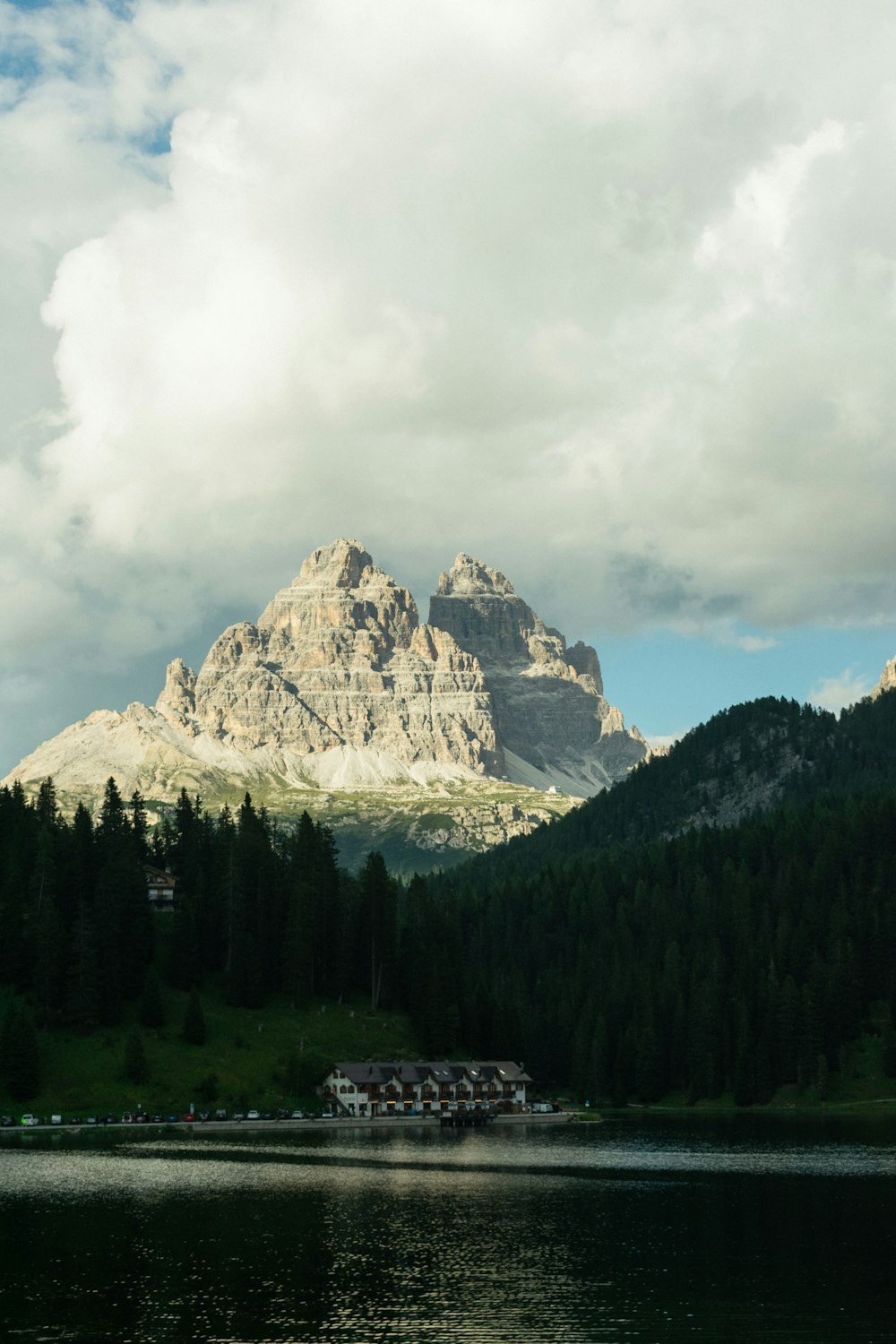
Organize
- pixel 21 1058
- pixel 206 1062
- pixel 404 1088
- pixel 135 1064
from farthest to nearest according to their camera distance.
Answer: pixel 404 1088
pixel 206 1062
pixel 135 1064
pixel 21 1058

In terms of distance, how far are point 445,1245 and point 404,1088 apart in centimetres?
10344

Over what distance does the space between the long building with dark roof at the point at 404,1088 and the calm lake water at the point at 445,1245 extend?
1444 inches

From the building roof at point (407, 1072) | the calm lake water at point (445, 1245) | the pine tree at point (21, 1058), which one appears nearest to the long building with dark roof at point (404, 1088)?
the building roof at point (407, 1072)

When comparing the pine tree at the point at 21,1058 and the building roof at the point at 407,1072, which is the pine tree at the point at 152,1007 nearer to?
the pine tree at the point at 21,1058

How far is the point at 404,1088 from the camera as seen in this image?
191 metres

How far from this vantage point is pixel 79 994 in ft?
586

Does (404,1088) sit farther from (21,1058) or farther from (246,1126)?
(21,1058)

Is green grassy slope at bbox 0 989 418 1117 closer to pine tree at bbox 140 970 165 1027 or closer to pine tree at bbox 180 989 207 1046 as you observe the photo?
pine tree at bbox 180 989 207 1046

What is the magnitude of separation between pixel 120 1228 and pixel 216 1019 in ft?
304

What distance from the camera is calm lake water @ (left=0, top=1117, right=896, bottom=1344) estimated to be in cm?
6906

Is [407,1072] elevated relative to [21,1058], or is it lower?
lower

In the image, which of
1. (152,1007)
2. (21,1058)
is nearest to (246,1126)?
(152,1007)

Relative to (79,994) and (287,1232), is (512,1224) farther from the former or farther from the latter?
(79,994)

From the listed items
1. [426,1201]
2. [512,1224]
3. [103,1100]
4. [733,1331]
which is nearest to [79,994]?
[103,1100]
